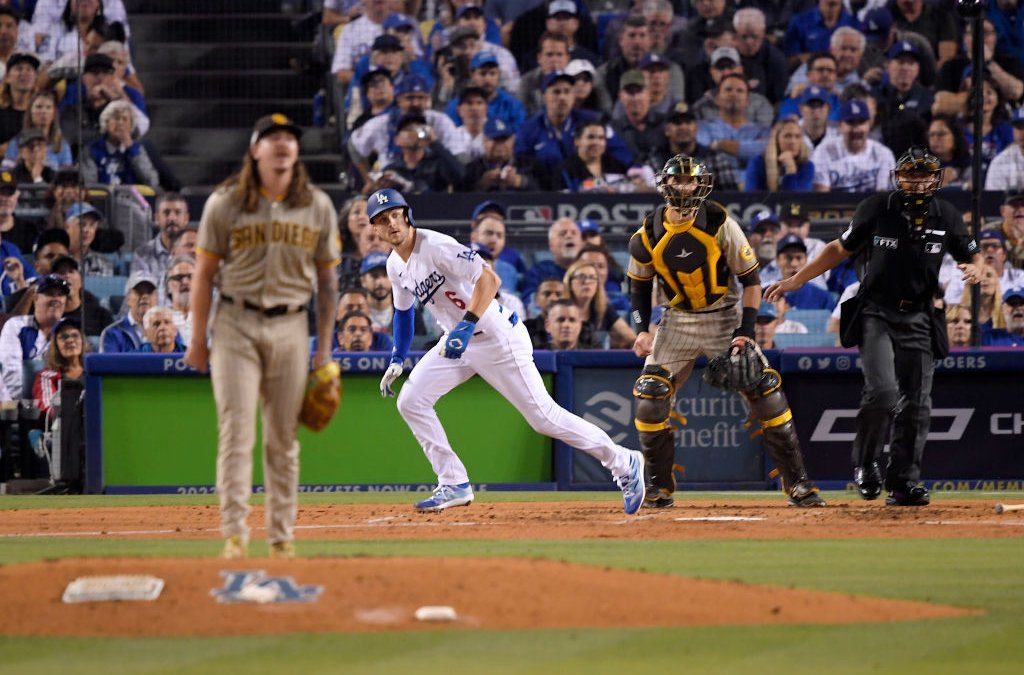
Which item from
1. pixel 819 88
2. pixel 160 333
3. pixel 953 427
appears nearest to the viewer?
pixel 953 427

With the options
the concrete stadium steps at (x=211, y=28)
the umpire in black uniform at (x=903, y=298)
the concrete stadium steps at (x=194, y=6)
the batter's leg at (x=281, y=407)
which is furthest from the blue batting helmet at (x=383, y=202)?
the concrete stadium steps at (x=194, y=6)

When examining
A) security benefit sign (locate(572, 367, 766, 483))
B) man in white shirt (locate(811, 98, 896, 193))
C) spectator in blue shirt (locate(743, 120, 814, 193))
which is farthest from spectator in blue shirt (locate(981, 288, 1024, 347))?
spectator in blue shirt (locate(743, 120, 814, 193))

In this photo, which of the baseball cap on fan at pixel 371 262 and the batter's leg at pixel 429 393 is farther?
the baseball cap on fan at pixel 371 262

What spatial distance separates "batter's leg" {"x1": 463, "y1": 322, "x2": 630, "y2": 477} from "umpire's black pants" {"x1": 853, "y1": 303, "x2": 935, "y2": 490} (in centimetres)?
157

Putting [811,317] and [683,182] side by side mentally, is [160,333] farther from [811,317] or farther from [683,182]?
[811,317]

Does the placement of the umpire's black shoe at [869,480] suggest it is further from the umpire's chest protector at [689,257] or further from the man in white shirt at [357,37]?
the man in white shirt at [357,37]

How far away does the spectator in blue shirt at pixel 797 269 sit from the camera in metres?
13.8

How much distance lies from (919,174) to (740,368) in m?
1.61

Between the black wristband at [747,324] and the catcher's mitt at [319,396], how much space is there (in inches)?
144

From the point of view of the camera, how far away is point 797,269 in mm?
13758

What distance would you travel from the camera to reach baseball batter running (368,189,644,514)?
356 inches

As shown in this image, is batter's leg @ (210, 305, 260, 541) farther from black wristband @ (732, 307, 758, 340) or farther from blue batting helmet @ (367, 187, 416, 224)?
black wristband @ (732, 307, 758, 340)

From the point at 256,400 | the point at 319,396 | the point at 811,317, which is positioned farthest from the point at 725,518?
the point at 811,317

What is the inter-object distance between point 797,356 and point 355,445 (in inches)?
145
